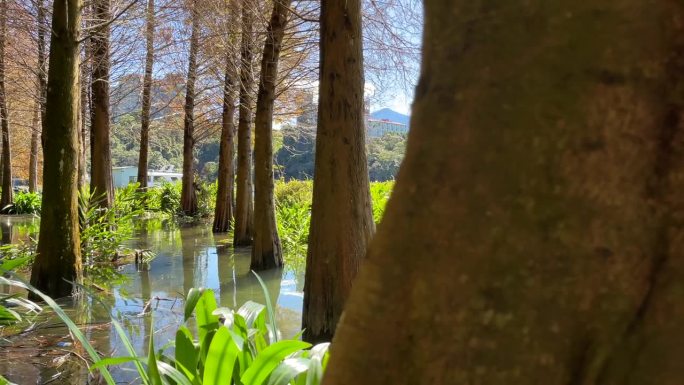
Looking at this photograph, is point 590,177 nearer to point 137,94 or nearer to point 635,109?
point 635,109

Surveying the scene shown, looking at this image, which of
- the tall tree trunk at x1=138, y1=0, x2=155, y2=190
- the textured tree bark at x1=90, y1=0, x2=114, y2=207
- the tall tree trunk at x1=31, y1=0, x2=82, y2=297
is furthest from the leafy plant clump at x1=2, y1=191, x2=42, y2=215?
the tall tree trunk at x1=31, y1=0, x2=82, y2=297

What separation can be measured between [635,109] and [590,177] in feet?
0.41

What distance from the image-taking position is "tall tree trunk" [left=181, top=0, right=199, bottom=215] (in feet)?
50.9

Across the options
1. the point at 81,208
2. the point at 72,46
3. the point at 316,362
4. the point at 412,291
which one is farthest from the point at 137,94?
the point at 412,291

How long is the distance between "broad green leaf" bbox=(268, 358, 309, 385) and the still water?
51 centimetres

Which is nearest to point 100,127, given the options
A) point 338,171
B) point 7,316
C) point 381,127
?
point 381,127

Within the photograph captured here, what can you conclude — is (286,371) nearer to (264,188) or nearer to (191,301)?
(191,301)

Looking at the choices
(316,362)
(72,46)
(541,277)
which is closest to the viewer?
(541,277)

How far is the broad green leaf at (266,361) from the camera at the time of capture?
236cm

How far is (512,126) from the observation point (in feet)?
3.09

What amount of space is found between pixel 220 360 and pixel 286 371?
10.7 inches

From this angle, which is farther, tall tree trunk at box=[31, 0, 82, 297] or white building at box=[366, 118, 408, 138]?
white building at box=[366, 118, 408, 138]

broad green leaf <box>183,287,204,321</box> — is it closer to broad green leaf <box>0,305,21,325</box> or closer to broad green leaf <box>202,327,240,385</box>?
broad green leaf <box>202,327,240,385</box>

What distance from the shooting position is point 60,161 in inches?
259
